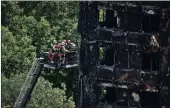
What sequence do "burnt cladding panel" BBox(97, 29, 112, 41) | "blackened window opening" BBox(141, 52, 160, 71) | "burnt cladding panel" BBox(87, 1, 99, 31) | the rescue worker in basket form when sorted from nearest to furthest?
1. "burnt cladding panel" BBox(97, 29, 112, 41)
2. "burnt cladding panel" BBox(87, 1, 99, 31)
3. "blackened window opening" BBox(141, 52, 160, 71)
4. the rescue worker in basket

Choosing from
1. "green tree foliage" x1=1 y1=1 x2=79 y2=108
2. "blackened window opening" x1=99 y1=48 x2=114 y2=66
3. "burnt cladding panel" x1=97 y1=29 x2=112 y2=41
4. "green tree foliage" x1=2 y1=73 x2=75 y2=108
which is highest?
"burnt cladding panel" x1=97 y1=29 x2=112 y2=41

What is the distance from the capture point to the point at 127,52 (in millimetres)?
19312

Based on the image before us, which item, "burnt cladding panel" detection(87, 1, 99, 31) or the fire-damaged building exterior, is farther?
"burnt cladding panel" detection(87, 1, 99, 31)

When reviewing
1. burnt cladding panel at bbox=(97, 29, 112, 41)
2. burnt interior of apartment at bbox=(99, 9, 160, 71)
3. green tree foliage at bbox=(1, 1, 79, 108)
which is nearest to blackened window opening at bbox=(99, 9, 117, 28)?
burnt interior of apartment at bbox=(99, 9, 160, 71)

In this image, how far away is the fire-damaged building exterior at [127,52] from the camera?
748 inches

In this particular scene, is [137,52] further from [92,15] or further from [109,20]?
[109,20]

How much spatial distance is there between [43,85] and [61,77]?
13.3 ft

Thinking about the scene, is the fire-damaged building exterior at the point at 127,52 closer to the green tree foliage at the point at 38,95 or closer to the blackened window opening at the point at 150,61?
the blackened window opening at the point at 150,61

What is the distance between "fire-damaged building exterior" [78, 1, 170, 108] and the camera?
62.3ft

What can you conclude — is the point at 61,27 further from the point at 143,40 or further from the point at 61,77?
the point at 143,40

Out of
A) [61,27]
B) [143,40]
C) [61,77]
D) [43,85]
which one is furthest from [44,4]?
[143,40]

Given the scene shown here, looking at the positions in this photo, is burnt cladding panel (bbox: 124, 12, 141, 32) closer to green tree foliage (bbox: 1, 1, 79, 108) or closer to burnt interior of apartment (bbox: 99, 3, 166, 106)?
burnt interior of apartment (bbox: 99, 3, 166, 106)

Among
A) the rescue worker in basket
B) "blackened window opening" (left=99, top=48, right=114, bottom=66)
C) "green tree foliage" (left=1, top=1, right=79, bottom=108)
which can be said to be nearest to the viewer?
the rescue worker in basket

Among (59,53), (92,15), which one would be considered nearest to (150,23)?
(92,15)
